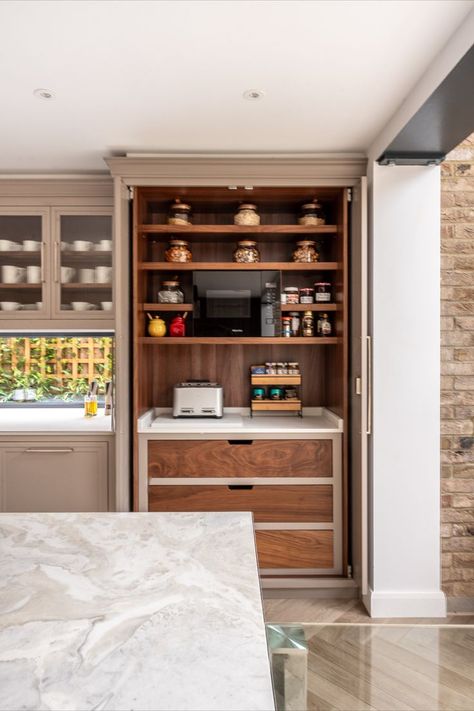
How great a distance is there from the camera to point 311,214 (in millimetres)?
2994

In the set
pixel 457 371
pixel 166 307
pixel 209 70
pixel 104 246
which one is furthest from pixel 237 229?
pixel 457 371

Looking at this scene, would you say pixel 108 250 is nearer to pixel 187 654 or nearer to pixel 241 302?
pixel 241 302

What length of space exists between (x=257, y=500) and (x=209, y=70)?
206 centimetres

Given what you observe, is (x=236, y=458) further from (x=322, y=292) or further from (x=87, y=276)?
Answer: (x=87, y=276)

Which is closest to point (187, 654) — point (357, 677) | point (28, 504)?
point (357, 677)

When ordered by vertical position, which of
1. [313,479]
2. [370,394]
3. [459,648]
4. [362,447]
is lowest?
[459,648]

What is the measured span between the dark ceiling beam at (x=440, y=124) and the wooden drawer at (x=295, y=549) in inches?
78.1

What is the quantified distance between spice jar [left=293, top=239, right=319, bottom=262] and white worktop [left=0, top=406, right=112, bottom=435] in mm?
1470

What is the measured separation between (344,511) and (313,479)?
242 millimetres

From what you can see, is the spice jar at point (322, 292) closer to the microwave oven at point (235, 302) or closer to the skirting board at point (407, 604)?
the microwave oven at point (235, 302)

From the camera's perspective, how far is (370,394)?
103 inches

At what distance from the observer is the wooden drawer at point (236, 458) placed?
279 cm

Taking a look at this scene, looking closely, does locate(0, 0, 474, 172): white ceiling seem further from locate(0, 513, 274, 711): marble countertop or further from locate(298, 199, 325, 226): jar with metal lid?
locate(0, 513, 274, 711): marble countertop

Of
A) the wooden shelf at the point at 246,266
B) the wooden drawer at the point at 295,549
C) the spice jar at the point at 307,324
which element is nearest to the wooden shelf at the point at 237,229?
the wooden shelf at the point at 246,266
